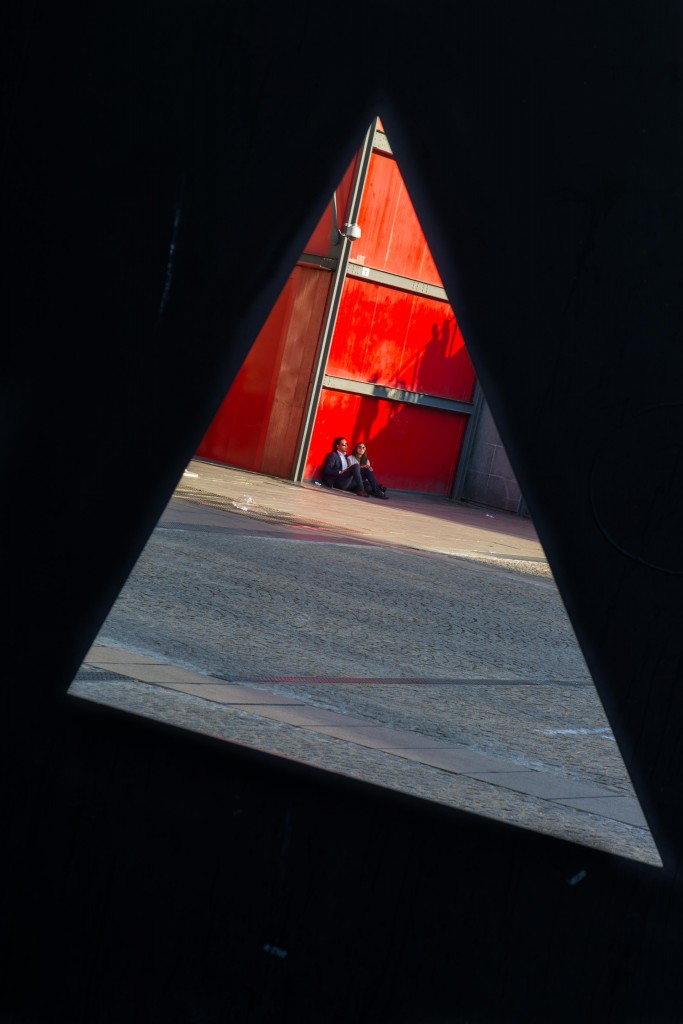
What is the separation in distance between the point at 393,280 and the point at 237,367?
57.9ft

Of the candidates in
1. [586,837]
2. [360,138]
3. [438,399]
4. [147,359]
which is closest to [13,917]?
[147,359]

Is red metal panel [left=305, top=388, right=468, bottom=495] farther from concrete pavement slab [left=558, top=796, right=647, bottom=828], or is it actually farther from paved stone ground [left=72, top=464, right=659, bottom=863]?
concrete pavement slab [left=558, top=796, right=647, bottom=828]

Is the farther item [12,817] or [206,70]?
[12,817]

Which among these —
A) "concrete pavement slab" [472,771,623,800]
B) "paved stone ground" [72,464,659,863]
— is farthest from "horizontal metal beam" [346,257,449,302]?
"concrete pavement slab" [472,771,623,800]

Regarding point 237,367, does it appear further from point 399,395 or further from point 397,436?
point 397,436

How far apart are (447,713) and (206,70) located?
390 cm

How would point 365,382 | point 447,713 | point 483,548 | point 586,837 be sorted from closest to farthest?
point 586,837 < point 447,713 < point 483,548 < point 365,382

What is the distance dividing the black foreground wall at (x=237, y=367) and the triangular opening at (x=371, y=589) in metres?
0.18

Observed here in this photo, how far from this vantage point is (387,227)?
60.6 ft

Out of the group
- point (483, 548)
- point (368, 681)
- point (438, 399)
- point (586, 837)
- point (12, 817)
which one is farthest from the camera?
point (438, 399)

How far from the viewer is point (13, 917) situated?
1.58 m

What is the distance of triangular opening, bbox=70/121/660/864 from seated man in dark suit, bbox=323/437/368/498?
0.75ft

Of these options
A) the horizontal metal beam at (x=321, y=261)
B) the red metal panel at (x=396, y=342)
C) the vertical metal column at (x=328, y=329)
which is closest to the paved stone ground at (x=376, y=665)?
the vertical metal column at (x=328, y=329)

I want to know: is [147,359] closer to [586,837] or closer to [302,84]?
[302,84]
